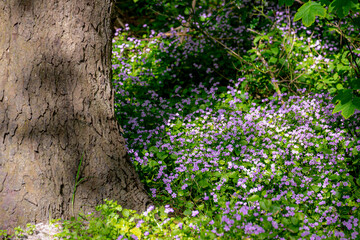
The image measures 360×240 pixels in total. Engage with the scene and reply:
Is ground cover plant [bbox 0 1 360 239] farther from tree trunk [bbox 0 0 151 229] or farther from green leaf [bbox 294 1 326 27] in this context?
green leaf [bbox 294 1 326 27]

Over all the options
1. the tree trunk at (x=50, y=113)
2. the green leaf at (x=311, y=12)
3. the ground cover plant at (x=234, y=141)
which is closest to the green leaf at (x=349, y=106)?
the ground cover plant at (x=234, y=141)

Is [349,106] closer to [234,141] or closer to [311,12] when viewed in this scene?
[311,12]

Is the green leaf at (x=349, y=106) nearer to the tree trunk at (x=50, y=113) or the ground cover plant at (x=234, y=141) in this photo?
the ground cover plant at (x=234, y=141)

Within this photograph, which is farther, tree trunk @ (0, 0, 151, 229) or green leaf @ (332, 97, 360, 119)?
green leaf @ (332, 97, 360, 119)

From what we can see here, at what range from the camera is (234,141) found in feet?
12.3

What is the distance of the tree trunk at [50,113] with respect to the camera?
256 centimetres

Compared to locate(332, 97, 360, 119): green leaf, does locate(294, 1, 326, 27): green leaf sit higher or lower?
higher

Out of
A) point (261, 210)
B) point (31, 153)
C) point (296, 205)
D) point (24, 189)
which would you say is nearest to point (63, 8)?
point (31, 153)

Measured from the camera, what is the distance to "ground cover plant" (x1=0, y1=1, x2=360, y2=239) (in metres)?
2.54

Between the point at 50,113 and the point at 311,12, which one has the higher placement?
the point at 311,12

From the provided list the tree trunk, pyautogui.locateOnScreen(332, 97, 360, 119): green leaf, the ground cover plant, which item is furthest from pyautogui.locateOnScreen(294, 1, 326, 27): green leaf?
the tree trunk

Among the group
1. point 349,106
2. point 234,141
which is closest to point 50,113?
point 234,141

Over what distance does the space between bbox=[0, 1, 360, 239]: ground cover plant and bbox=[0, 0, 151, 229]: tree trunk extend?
26cm

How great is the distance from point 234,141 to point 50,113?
76.6 inches
